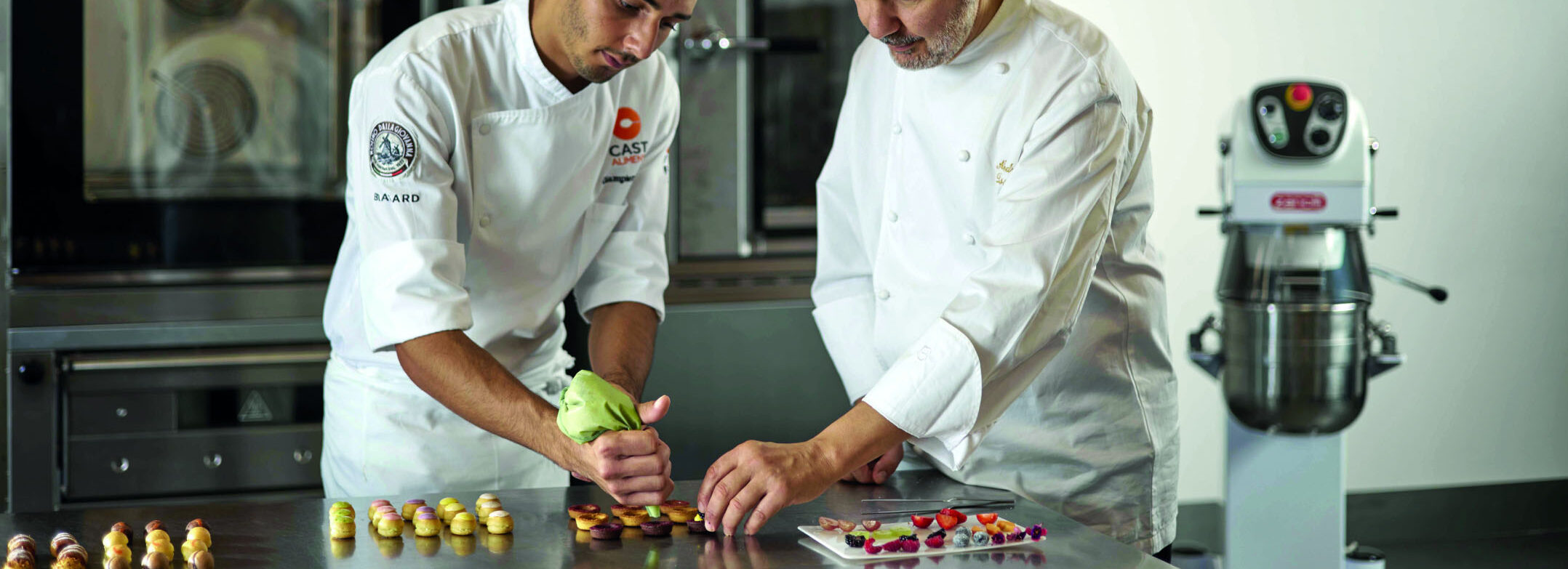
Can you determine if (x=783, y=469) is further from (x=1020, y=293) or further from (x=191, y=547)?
(x=191, y=547)

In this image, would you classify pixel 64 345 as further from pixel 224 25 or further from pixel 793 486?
pixel 793 486

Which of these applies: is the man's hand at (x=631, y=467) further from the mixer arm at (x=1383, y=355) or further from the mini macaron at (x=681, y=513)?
the mixer arm at (x=1383, y=355)

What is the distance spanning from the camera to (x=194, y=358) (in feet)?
7.01

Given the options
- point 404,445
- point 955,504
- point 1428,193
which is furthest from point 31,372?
point 1428,193

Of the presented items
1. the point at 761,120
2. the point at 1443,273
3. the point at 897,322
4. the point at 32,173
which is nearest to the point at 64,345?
the point at 32,173

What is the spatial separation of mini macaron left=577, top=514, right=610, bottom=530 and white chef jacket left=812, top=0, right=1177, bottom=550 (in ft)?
0.98

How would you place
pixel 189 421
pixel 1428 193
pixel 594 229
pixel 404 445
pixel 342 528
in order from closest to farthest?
pixel 342 528
pixel 404 445
pixel 594 229
pixel 189 421
pixel 1428 193

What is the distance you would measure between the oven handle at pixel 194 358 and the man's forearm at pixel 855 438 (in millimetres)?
1093

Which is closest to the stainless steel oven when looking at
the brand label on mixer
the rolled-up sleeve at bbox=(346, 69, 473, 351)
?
the rolled-up sleeve at bbox=(346, 69, 473, 351)

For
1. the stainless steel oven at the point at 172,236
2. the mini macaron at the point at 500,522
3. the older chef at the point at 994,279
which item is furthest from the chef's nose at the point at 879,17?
the stainless steel oven at the point at 172,236

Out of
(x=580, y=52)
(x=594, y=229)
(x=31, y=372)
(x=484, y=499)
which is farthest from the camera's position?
(x=31, y=372)

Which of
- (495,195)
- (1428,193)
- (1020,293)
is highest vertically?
(1428,193)

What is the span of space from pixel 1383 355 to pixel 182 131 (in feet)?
7.37

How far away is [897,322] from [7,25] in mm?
1517
